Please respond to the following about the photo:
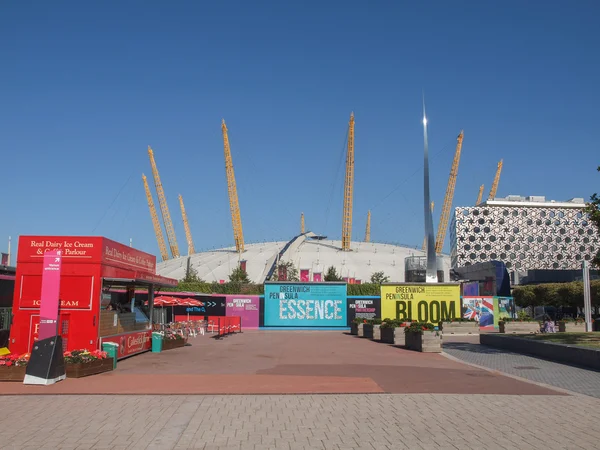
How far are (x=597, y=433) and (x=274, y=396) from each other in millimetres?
6022

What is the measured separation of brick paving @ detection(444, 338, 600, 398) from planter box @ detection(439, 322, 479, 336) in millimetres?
11254

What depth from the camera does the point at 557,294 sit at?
47656 millimetres

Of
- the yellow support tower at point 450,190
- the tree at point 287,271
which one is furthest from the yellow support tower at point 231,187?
the yellow support tower at point 450,190

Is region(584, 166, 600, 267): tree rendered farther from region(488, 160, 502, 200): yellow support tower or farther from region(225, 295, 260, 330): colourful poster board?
region(488, 160, 502, 200): yellow support tower

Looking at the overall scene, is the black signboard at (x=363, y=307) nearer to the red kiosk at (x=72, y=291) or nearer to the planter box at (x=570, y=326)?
the planter box at (x=570, y=326)

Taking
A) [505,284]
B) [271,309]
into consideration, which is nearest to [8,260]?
[271,309]

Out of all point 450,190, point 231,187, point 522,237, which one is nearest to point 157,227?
point 231,187

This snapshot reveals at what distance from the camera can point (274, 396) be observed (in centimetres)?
1189

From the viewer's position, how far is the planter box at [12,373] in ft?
45.0

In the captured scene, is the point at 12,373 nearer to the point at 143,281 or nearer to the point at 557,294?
the point at 143,281

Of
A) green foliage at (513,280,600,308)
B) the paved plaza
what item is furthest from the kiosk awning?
green foliage at (513,280,600,308)

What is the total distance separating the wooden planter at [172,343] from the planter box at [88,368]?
7.69 meters

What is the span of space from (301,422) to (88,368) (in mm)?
7899

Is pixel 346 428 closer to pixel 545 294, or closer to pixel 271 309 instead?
pixel 271 309
